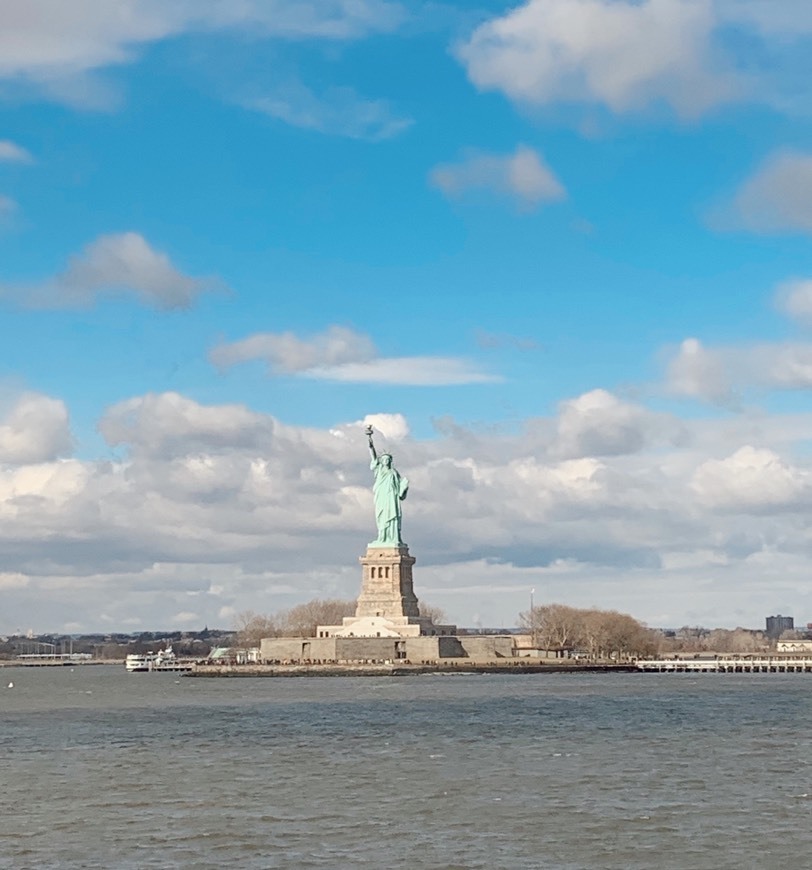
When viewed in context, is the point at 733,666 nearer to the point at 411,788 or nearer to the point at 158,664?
the point at 158,664

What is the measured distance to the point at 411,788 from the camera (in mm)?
33531

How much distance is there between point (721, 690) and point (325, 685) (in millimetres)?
22613

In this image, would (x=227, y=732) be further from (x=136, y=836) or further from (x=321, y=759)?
(x=136, y=836)

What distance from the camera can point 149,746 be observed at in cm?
4484

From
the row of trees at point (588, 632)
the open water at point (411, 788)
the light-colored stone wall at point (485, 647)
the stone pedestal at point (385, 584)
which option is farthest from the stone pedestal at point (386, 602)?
the open water at point (411, 788)

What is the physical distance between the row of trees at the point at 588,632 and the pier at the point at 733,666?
3359 millimetres

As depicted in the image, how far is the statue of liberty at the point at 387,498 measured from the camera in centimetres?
11388

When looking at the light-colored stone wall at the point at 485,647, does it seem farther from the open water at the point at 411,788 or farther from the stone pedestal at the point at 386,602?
the open water at the point at 411,788

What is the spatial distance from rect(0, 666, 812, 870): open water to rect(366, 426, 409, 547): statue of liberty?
50594 mm

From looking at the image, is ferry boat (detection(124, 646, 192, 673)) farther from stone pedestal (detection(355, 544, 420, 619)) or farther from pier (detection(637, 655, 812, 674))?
pier (detection(637, 655, 812, 674))

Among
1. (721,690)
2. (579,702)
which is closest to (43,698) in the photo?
(579,702)

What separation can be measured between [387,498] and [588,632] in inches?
1212

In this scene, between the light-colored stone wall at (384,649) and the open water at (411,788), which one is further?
the light-colored stone wall at (384,649)

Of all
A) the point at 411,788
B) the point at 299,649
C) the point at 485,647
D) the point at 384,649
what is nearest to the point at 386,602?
the point at 384,649
